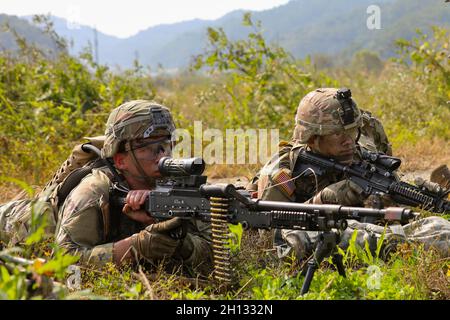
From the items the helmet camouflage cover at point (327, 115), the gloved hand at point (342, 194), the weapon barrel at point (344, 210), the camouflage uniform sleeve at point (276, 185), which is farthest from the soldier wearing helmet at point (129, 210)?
the helmet camouflage cover at point (327, 115)

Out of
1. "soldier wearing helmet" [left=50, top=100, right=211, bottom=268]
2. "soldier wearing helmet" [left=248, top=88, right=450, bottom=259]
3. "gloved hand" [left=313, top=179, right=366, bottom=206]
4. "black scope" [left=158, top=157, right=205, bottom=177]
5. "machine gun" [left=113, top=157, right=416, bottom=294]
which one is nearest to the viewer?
"machine gun" [left=113, top=157, right=416, bottom=294]

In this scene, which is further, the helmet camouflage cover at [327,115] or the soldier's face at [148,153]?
the helmet camouflage cover at [327,115]

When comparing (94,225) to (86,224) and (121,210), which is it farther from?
(121,210)

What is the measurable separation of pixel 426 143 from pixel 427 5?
447 feet

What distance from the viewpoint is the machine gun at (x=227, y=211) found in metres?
3.72

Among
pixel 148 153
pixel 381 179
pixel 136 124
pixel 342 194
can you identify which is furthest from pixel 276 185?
pixel 136 124

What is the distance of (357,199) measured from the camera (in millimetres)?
5398

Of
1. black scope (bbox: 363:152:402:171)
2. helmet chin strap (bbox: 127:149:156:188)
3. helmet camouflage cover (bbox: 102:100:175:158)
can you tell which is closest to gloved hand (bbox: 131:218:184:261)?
helmet chin strap (bbox: 127:149:156:188)

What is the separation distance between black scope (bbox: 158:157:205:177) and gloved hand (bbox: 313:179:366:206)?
3.81 feet

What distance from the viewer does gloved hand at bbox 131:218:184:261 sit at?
425 cm

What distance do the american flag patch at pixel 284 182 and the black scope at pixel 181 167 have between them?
1172mm

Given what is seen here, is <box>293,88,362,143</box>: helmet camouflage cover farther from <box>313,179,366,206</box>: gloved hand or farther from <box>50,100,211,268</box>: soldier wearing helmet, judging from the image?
<box>50,100,211,268</box>: soldier wearing helmet

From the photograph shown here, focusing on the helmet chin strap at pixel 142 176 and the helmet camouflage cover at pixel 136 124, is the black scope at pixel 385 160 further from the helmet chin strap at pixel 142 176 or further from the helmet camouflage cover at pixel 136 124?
the helmet chin strap at pixel 142 176

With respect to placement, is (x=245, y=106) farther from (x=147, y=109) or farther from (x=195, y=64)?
(x=147, y=109)
